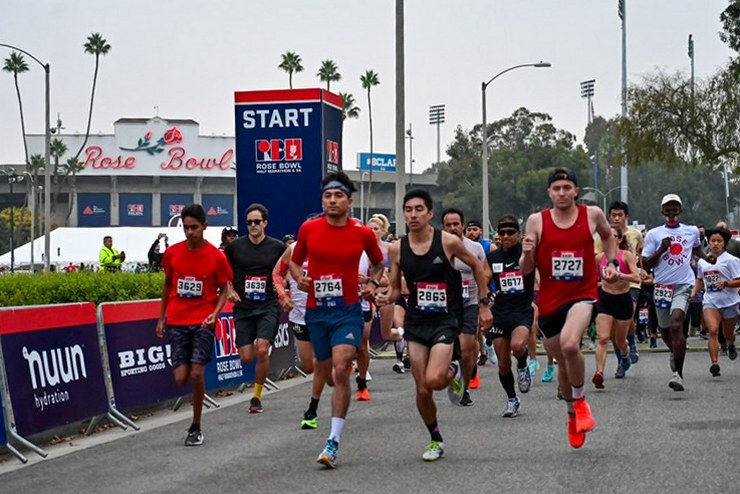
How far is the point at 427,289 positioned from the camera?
391 inches

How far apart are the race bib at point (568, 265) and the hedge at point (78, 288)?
36.2ft

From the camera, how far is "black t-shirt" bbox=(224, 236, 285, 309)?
14.1 m

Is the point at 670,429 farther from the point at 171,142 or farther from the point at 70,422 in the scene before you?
the point at 171,142

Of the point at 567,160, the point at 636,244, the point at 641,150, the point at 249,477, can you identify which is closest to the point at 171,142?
the point at 567,160

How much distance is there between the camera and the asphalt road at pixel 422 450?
28.7ft

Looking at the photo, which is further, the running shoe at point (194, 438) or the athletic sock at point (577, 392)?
the running shoe at point (194, 438)

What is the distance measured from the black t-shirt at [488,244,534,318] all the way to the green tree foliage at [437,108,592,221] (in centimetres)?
9258

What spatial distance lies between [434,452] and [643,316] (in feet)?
50.6

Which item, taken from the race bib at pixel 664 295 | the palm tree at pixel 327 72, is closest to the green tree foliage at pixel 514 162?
the palm tree at pixel 327 72

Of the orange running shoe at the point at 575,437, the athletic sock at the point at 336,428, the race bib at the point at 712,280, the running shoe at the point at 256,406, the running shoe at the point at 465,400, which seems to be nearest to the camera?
the athletic sock at the point at 336,428

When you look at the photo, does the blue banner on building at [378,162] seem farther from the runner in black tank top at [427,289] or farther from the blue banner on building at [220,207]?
the runner in black tank top at [427,289]

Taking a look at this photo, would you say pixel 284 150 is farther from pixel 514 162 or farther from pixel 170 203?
pixel 170 203

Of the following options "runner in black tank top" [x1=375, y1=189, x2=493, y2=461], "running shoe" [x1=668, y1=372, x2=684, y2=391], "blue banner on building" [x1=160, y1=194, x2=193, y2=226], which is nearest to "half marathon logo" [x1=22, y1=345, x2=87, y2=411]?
"runner in black tank top" [x1=375, y1=189, x2=493, y2=461]

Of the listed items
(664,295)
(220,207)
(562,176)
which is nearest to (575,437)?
(562,176)
